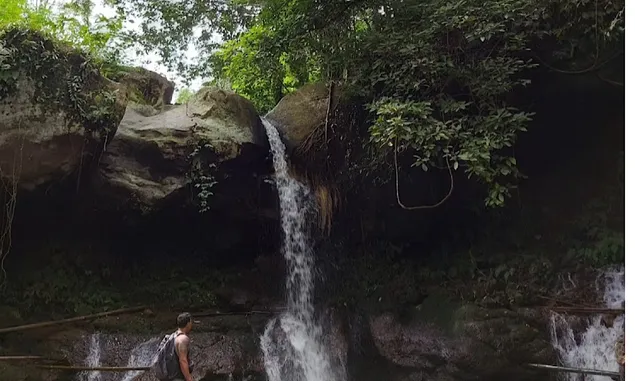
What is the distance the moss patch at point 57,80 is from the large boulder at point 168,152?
0.51 metres

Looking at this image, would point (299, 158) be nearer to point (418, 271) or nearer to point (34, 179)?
point (418, 271)

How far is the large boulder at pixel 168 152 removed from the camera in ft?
23.0

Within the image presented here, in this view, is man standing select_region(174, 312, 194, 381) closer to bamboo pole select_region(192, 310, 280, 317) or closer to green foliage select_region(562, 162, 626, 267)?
bamboo pole select_region(192, 310, 280, 317)

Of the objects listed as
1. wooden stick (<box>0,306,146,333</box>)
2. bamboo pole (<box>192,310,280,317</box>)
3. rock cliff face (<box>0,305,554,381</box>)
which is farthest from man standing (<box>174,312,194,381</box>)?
bamboo pole (<box>192,310,280,317</box>)

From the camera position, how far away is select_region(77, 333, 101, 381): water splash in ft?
21.6

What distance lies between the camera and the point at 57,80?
6.39m

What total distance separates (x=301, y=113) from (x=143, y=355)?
442 cm

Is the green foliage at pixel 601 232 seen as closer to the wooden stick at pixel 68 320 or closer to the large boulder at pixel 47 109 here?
the wooden stick at pixel 68 320

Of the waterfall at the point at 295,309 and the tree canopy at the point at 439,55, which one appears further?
the waterfall at the point at 295,309

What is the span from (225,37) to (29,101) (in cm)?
740

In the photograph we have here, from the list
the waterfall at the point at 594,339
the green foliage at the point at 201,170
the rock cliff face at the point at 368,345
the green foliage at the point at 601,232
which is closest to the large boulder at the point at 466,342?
the rock cliff face at the point at 368,345

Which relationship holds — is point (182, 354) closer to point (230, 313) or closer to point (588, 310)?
point (230, 313)

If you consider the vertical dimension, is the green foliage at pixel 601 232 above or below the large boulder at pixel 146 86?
below

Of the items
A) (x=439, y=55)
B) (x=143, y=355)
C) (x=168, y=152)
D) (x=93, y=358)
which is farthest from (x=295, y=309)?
(x=439, y=55)
